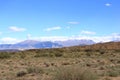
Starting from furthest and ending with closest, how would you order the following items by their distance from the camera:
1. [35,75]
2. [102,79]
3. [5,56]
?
[5,56]
[35,75]
[102,79]

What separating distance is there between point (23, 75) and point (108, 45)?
4409cm

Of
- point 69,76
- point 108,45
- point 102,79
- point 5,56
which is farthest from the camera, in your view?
point 108,45

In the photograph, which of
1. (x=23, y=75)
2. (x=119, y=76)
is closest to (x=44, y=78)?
(x=23, y=75)

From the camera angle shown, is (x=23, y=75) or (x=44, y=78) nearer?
(x=44, y=78)

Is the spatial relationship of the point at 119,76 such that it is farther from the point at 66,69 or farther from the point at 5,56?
the point at 5,56

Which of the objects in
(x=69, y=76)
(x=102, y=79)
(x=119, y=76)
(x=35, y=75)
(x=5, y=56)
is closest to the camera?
(x=69, y=76)

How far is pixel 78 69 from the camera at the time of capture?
61.8 ft

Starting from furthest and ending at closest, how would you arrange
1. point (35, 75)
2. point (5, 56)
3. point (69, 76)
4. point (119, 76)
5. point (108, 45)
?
point (108, 45) < point (5, 56) < point (35, 75) < point (119, 76) < point (69, 76)

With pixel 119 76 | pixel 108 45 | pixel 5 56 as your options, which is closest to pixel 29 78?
pixel 119 76

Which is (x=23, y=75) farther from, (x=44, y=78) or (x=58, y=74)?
(x=58, y=74)

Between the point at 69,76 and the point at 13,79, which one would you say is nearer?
the point at 69,76

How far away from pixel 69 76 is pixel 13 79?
4985 millimetres

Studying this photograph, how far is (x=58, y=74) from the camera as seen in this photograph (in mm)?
18797

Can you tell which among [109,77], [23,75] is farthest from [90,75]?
[23,75]
